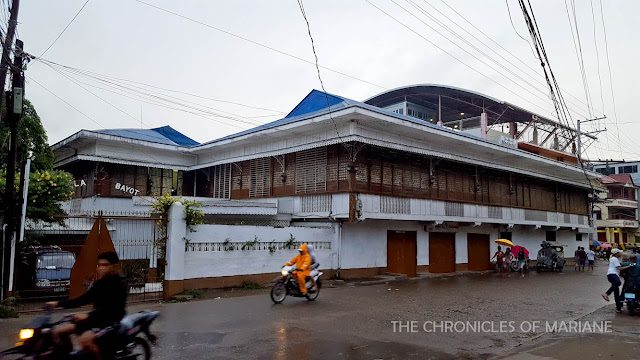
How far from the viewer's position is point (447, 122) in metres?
38.6

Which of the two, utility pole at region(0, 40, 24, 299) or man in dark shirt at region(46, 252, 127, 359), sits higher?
utility pole at region(0, 40, 24, 299)

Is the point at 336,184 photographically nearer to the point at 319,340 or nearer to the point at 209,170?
the point at 209,170

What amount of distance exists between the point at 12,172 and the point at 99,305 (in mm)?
6962

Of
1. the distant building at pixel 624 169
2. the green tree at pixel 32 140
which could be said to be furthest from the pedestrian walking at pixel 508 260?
the distant building at pixel 624 169

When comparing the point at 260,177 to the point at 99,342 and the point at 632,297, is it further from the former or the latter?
the point at 99,342

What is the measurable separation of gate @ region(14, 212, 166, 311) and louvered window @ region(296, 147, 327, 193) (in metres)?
7.37

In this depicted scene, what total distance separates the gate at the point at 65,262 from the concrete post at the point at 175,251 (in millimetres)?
248

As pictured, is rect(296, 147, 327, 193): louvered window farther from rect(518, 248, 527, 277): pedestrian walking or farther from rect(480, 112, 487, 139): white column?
rect(480, 112, 487, 139): white column

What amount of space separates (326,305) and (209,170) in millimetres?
14755

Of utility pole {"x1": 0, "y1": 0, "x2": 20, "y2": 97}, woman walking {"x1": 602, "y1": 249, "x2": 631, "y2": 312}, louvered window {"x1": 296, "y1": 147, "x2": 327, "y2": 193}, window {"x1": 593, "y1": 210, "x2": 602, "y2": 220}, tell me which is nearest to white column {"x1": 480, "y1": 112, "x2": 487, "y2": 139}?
louvered window {"x1": 296, "y1": 147, "x2": 327, "y2": 193}

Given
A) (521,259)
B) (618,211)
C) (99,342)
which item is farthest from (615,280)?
(618,211)

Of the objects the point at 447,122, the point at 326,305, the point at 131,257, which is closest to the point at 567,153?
the point at 447,122

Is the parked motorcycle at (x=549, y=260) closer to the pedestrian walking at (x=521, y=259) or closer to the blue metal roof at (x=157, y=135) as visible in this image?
the pedestrian walking at (x=521, y=259)

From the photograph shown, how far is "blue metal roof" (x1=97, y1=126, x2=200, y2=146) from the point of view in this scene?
22.3m
